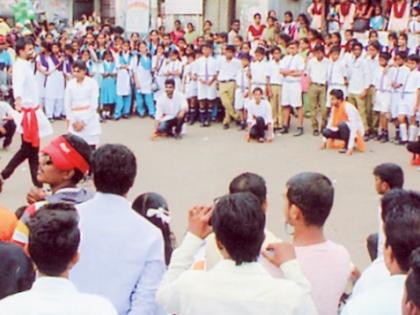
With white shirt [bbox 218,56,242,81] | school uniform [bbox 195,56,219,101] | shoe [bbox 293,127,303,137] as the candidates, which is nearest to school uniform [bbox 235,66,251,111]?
white shirt [bbox 218,56,242,81]

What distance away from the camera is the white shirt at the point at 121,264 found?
10.6 ft

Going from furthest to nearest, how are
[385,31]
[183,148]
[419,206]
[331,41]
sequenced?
[385,31], [331,41], [183,148], [419,206]

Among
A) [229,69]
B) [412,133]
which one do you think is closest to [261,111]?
[229,69]

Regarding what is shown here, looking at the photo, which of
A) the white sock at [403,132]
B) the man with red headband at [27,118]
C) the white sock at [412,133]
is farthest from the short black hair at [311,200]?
the white sock at [403,132]

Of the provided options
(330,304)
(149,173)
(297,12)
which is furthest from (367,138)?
(330,304)

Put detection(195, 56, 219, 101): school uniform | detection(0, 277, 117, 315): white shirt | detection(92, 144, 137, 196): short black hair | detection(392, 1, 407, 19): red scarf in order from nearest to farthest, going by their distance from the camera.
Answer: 1. detection(0, 277, 117, 315): white shirt
2. detection(92, 144, 137, 196): short black hair
3. detection(195, 56, 219, 101): school uniform
4. detection(392, 1, 407, 19): red scarf

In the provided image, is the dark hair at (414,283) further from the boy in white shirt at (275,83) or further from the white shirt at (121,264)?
the boy in white shirt at (275,83)

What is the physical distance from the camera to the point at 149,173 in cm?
1064

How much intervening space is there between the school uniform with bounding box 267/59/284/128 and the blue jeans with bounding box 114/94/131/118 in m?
2.96

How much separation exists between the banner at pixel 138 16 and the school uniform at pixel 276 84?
5.68 m

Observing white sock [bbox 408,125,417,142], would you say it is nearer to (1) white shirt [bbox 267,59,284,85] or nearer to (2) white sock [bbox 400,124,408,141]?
(2) white sock [bbox 400,124,408,141]

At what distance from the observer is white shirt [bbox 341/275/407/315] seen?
8.61ft

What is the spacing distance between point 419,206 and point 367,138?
33.1 ft

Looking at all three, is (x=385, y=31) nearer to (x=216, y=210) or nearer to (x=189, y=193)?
(x=189, y=193)
